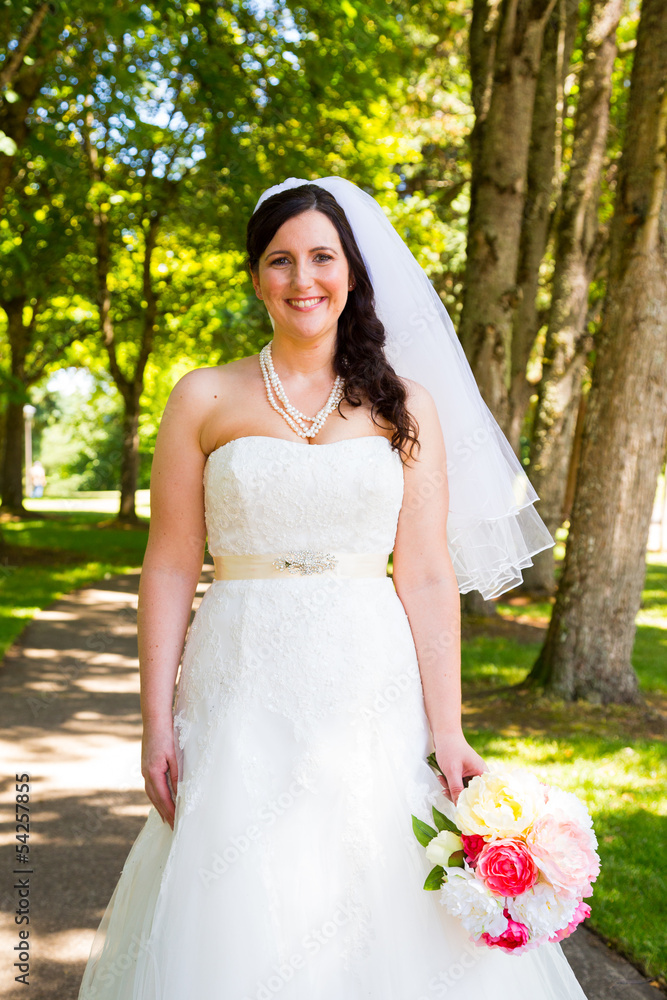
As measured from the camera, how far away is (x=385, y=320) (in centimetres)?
295

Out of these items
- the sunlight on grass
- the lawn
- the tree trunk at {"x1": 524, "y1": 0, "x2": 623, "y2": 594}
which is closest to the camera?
the lawn

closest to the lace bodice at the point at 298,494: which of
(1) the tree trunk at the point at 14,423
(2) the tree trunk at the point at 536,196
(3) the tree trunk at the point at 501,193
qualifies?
(3) the tree trunk at the point at 501,193

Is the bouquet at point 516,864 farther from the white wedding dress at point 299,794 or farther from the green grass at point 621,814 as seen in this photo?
the green grass at point 621,814

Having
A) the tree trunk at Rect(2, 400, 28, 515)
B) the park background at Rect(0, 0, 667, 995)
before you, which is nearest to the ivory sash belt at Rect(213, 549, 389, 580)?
the park background at Rect(0, 0, 667, 995)

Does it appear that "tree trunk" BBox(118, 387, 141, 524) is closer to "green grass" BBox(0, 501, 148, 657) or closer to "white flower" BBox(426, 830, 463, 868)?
"green grass" BBox(0, 501, 148, 657)

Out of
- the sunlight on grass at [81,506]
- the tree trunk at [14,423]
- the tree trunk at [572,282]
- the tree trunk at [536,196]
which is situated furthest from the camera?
the sunlight on grass at [81,506]

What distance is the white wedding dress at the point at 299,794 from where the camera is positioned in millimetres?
2129

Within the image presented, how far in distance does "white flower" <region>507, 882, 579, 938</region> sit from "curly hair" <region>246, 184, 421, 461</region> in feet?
3.92

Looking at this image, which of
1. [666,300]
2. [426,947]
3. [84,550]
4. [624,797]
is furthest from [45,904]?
[84,550]

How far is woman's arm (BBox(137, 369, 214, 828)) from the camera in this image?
2.52m

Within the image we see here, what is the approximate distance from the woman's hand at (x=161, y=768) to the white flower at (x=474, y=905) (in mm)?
816

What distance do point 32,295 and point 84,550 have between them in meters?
6.92

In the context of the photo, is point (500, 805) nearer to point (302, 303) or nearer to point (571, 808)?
point (571, 808)

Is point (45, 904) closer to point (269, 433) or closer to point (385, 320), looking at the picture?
point (269, 433)
